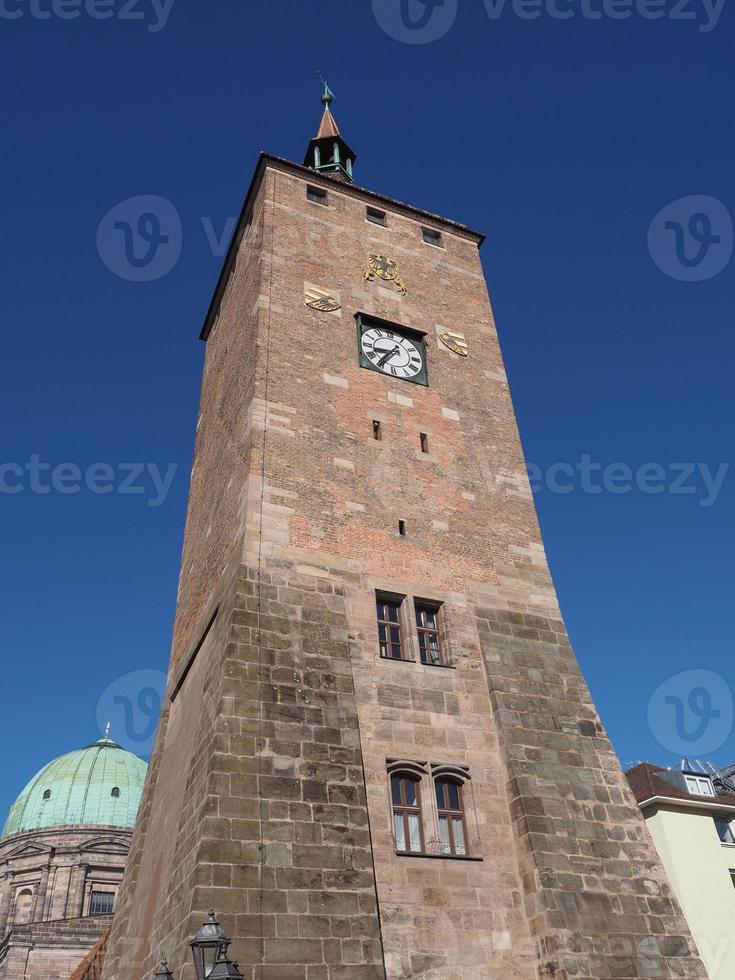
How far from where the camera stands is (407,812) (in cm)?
1631

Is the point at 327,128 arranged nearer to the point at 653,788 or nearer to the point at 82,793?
the point at 653,788

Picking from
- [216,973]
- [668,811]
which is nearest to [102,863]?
[668,811]

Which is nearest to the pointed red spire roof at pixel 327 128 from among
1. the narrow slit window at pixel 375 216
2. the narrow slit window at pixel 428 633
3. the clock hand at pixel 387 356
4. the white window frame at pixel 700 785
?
the narrow slit window at pixel 375 216

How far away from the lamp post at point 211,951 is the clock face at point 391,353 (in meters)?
15.4

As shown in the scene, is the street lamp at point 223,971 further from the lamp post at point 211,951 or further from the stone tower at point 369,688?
the stone tower at point 369,688

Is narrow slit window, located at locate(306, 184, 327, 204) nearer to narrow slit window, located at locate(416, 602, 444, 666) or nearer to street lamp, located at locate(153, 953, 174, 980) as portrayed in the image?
narrow slit window, located at locate(416, 602, 444, 666)

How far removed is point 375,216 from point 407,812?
751 inches

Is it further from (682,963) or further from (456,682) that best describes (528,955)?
(456,682)

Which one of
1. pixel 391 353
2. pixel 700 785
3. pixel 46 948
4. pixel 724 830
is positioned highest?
pixel 391 353

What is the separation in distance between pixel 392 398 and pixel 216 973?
15135 millimetres

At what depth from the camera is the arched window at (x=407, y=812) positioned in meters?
15.9

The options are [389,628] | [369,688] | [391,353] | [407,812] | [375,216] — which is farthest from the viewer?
[375,216]

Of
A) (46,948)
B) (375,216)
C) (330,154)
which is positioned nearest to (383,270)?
(375,216)

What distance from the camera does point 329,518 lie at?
770 inches
